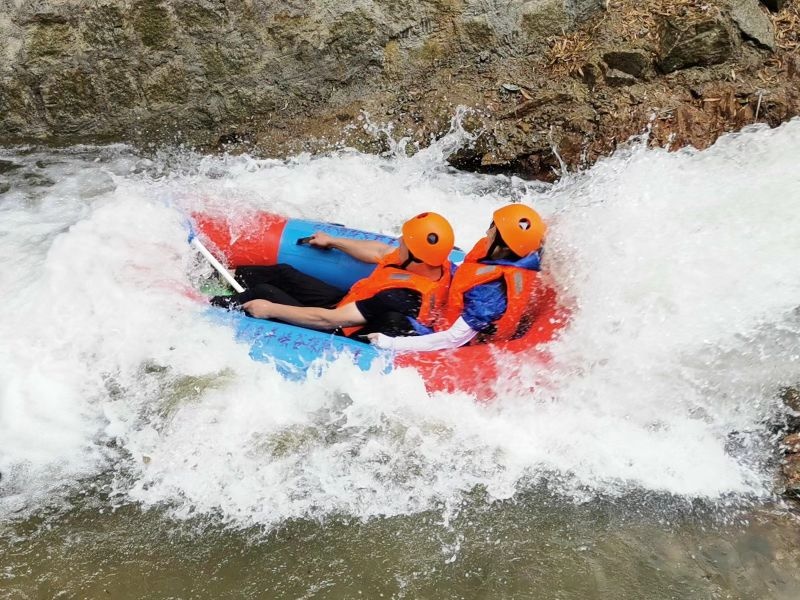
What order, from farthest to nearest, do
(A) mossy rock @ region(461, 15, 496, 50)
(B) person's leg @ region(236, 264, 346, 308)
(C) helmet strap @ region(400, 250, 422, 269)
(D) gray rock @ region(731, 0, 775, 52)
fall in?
(A) mossy rock @ region(461, 15, 496, 50)
(D) gray rock @ region(731, 0, 775, 52)
(B) person's leg @ region(236, 264, 346, 308)
(C) helmet strap @ region(400, 250, 422, 269)

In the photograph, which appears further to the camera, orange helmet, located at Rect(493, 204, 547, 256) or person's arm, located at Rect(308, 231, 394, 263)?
person's arm, located at Rect(308, 231, 394, 263)

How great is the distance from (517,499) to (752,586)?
1114 millimetres

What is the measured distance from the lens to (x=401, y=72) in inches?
249

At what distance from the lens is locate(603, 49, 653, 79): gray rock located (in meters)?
6.02

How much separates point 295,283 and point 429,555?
2.11 metres

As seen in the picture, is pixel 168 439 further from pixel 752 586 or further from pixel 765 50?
pixel 765 50

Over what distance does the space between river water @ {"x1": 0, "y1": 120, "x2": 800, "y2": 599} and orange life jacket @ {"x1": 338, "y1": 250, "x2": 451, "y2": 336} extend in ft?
1.33

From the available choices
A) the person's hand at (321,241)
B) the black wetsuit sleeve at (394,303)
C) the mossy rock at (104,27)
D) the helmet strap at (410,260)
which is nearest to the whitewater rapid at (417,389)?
the black wetsuit sleeve at (394,303)

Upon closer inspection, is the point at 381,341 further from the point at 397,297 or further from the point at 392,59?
the point at 392,59

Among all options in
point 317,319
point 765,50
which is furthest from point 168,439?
point 765,50

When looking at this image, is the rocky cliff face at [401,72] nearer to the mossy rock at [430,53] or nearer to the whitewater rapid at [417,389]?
the mossy rock at [430,53]

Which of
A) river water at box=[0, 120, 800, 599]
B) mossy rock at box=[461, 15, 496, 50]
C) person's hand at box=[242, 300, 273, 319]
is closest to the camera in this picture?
river water at box=[0, 120, 800, 599]

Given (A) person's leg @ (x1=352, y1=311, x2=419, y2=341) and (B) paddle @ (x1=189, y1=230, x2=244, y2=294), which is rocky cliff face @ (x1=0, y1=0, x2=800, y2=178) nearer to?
(B) paddle @ (x1=189, y1=230, x2=244, y2=294)

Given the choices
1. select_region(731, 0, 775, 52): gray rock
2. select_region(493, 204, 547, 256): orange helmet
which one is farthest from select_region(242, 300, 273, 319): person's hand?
select_region(731, 0, 775, 52): gray rock
